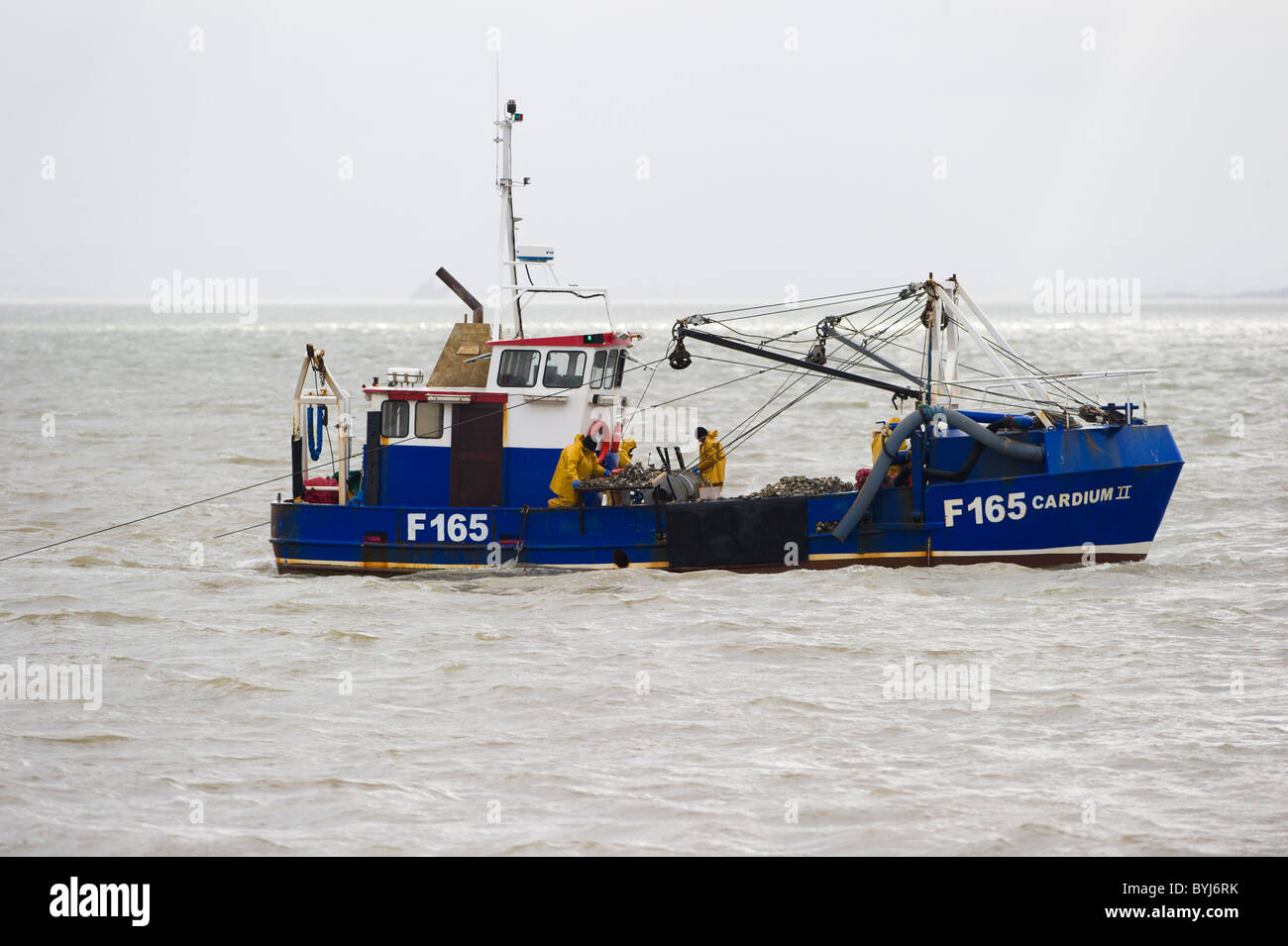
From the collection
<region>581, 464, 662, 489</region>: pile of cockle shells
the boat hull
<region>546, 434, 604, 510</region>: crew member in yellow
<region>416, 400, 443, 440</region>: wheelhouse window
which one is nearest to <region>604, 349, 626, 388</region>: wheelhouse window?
<region>546, 434, 604, 510</region>: crew member in yellow

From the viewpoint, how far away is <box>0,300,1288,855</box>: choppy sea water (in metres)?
9.20

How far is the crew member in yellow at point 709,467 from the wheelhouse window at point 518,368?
2.34 meters

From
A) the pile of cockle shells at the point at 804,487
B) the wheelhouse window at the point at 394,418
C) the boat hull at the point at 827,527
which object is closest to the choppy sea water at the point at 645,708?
the boat hull at the point at 827,527

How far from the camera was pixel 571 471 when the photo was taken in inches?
671

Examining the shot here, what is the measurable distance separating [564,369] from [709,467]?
2.33 metres

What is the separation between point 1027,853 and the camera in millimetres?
8688

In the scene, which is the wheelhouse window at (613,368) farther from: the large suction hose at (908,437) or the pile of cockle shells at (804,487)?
the large suction hose at (908,437)

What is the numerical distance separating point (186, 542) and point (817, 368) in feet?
35.7

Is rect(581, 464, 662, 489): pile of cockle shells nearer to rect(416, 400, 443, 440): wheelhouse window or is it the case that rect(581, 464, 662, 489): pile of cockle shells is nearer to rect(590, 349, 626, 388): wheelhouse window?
rect(590, 349, 626, 388): wheelhouse window

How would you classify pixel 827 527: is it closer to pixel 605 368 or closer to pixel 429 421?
pixel 605 368

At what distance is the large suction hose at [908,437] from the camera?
16.2m

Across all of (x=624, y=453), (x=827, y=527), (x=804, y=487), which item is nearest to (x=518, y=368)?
(x=624, y=453)
